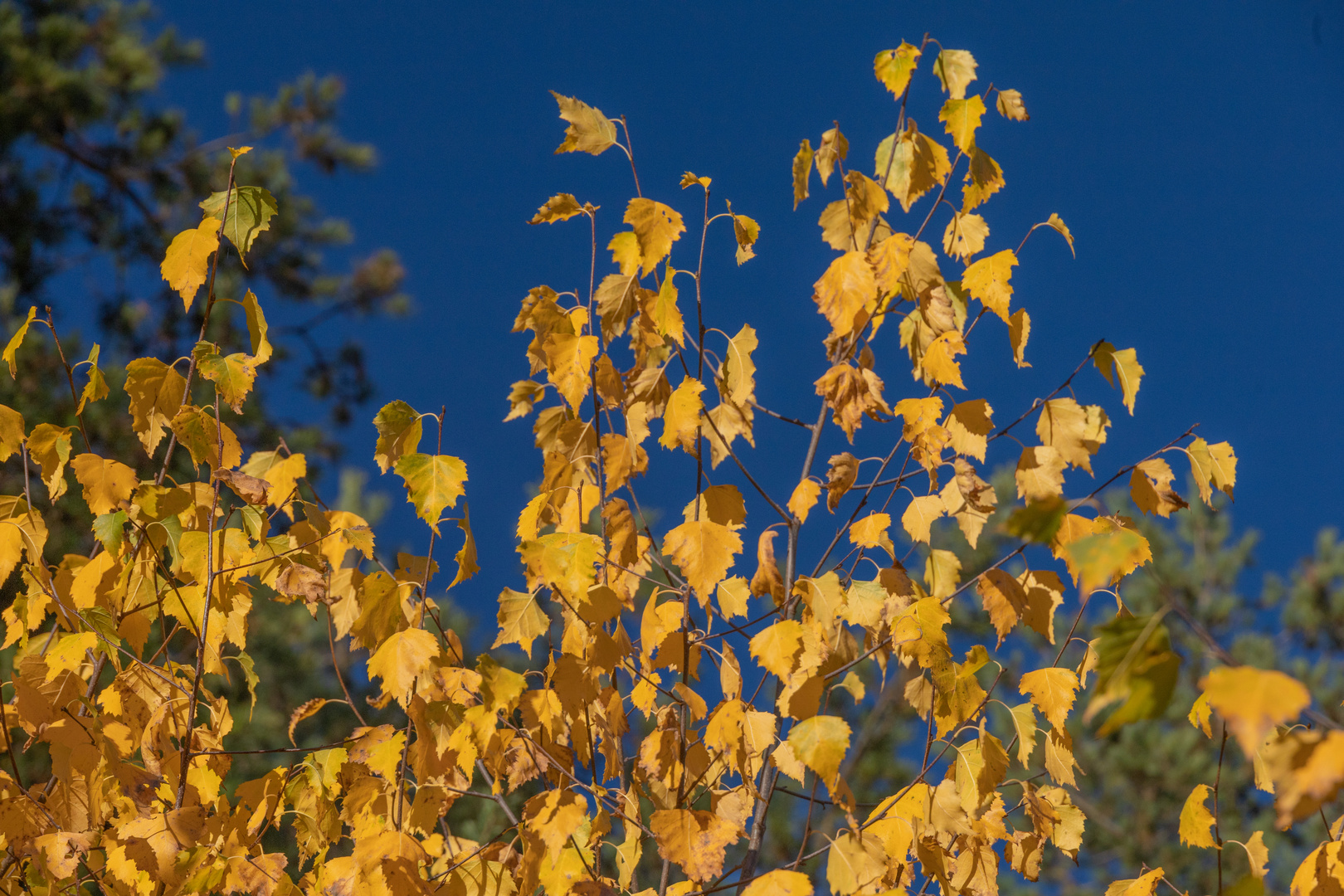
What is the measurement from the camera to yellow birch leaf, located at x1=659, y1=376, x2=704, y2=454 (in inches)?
70.4

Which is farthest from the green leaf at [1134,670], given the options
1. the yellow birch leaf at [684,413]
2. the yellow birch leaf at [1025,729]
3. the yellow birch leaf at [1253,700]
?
the yellow birch leaf at [1025,729]

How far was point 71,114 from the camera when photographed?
25.5 ft

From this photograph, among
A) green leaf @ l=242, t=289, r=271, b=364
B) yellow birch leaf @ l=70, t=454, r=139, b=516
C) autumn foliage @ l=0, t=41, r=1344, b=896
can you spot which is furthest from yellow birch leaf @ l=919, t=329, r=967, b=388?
yellow birch leaf @ l=70, t=454, r=139, b=516

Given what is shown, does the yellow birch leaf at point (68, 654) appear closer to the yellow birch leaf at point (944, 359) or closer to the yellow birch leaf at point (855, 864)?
the yellow birch leaf at point (855, 864)

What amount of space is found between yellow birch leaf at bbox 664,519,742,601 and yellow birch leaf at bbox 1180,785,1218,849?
1.09 metres

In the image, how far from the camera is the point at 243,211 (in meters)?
2.01

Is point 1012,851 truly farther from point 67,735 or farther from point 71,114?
point 71,114

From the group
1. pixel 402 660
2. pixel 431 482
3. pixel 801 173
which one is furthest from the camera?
pixel 801 173

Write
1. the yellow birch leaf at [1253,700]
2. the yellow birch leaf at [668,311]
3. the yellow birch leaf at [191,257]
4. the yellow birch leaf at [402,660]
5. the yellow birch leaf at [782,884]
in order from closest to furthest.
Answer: the yellow birch leaf at [1253,700], the yellow birch leaf at [782,884], the yellow birch leaf at [402,660], the yellow birch leaf at [668,311], the yellow birch leaf at [191,257]

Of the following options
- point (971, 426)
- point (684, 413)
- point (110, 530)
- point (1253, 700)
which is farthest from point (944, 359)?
point (110, 530)

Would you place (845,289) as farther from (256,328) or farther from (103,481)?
(103,481)

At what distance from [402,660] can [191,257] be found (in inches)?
33.6

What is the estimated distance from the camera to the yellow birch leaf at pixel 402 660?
5.63 feet

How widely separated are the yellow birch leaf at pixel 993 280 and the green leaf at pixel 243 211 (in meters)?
1.31
